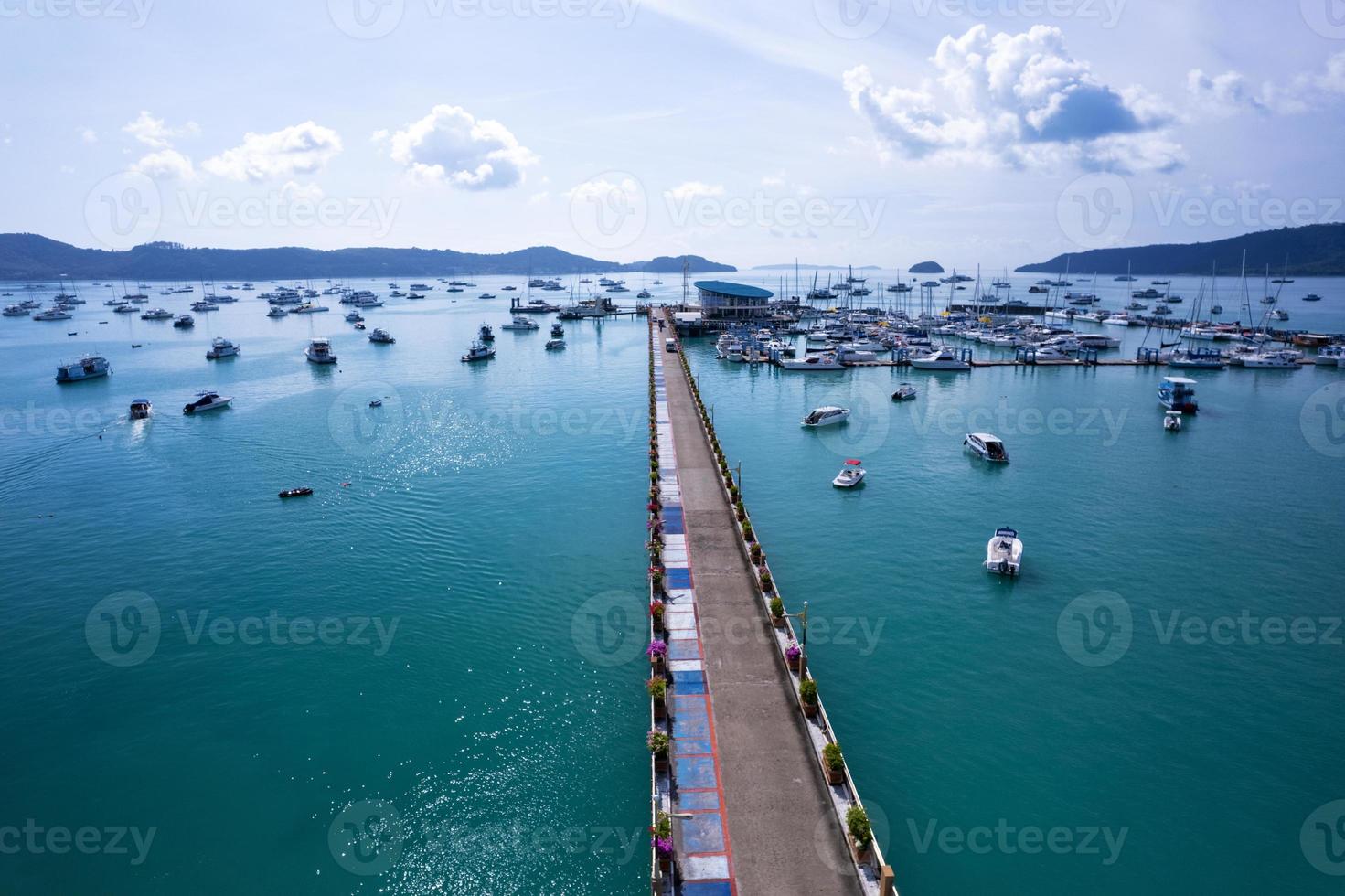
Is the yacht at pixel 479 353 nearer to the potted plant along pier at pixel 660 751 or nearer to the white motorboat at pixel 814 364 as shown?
the white motorboat at pixel 814 364

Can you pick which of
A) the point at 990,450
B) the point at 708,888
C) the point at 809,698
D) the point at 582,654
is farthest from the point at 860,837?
the point at 990,450

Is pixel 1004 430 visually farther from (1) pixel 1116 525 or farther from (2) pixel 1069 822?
(2) pixel 1069 822

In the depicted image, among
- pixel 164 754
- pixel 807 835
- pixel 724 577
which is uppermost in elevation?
pixel 724 577

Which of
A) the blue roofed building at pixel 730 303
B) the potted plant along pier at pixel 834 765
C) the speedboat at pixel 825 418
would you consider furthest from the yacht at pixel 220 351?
the potted plant along pier at pixel 834 765

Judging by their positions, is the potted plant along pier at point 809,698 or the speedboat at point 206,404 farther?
the speedboat at point 206,404

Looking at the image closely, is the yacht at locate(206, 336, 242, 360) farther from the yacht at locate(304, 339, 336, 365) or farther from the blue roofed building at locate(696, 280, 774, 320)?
the blue roofed building at locate(696, 280, 774, 320)

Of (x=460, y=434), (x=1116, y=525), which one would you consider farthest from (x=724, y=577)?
(x=460, y=434)
